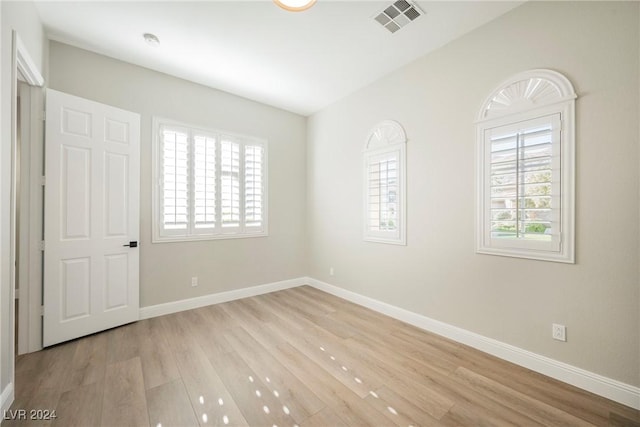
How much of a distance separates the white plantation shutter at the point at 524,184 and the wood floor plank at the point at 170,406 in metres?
2.78

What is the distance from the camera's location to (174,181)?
134 inches

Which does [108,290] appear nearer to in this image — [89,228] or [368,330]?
[89,228]

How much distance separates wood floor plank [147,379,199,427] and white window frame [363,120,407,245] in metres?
2.56

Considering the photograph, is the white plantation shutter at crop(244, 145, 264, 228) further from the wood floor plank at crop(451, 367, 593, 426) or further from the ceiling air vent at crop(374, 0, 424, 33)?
the wood floor plank at crop(451, 367, 593, 426)

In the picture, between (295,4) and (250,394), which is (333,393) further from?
(295,4)

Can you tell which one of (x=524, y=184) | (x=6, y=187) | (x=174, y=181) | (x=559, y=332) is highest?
(x=174, y=181)

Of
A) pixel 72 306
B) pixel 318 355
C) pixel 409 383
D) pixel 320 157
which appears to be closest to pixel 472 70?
pixel 320 157

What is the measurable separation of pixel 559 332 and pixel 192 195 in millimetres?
4110

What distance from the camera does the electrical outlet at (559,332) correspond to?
2.07 m

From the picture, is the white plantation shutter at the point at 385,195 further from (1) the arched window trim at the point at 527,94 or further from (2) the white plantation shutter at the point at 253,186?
(2) the white plantation shutter at the point at 253,186

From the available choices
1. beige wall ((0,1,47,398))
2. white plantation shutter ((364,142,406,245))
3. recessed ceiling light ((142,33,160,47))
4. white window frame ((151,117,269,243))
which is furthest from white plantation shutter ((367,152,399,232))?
beige wall ((0,1,47,398))

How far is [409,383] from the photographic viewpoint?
204 cm

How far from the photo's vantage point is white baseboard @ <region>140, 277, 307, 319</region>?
3.28 metres

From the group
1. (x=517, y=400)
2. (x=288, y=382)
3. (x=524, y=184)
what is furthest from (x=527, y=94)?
Result: (x=288, y=382)
